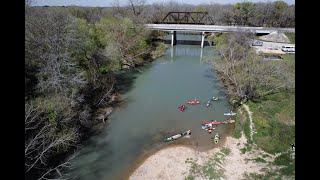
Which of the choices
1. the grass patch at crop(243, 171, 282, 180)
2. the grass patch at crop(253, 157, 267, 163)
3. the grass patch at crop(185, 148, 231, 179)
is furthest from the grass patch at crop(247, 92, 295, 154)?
the grass patch at crop(185, 148, 231, 179)

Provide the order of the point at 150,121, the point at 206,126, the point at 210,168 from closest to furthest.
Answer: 1. the point at 210,168
2. the point at 206,126
3. the point at 150,121

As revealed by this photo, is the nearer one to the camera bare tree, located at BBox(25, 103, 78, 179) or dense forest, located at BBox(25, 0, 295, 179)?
bare tree, located at BBox(25, 103, 78, 179)

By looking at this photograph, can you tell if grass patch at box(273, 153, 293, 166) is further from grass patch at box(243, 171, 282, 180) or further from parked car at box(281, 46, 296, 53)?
parked car at box(281, 46, 296, 53)

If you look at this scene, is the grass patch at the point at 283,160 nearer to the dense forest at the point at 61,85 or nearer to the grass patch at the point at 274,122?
the grass patch at the point at 274,122

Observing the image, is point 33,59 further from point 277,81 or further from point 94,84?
point 277,81

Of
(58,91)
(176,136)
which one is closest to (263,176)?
(176,136)

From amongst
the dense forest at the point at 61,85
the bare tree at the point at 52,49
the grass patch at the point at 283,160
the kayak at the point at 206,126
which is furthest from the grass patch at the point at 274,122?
the bare tree at the point at 52,49

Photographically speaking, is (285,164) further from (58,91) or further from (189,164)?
(58,91)
